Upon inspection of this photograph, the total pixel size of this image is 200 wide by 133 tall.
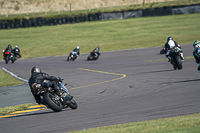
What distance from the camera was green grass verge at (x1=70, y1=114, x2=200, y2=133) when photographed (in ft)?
20.9

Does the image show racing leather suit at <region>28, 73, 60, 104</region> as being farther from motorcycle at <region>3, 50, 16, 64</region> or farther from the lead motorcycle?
motorcycle at <region>3, 50, 16, 64</region>

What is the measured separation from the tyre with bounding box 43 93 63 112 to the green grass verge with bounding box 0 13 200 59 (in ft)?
72.3

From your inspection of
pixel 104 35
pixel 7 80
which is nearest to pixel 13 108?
pixel 7 80

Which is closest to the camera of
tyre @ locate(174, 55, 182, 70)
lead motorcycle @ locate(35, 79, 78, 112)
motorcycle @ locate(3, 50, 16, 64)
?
lead motorcycle @ locate(35, 79, 78, 112)

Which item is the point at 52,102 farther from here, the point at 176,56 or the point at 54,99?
the point at 176,56

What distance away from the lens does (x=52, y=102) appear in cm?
898

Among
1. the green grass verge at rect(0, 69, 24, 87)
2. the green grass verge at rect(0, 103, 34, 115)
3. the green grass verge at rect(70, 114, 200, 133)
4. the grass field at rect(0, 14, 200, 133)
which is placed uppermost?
the green grass verge at rect(70, 114, 200, 133)

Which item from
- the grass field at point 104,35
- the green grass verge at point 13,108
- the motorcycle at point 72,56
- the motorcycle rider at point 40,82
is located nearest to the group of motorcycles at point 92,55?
the motorcycle at point 72,56

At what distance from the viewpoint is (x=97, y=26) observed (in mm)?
44469

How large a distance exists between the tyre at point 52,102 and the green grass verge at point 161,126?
2.16 m

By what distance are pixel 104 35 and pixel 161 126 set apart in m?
33.5

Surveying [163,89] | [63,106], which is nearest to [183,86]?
[163,89]

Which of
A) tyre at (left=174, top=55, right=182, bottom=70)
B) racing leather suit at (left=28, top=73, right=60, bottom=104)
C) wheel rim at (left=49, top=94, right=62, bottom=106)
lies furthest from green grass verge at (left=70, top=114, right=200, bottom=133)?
tyre at (left=174, top=55, right=182, bottom=70)

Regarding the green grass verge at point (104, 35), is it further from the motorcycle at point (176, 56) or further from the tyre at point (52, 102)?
the tyre at point (52, 102)
